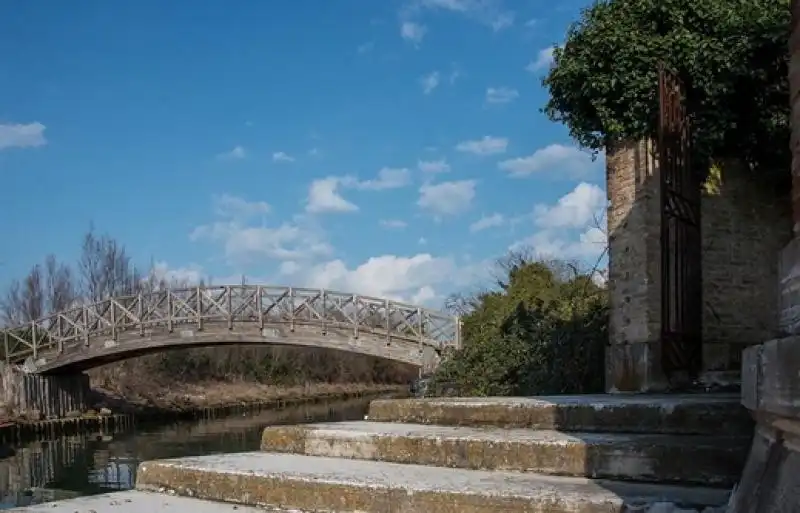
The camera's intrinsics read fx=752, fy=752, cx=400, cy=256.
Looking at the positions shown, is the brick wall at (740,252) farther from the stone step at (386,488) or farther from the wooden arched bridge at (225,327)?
the wooden arched bridge at (225,327)

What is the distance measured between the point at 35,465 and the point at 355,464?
13784mm

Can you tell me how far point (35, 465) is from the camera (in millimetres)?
14852

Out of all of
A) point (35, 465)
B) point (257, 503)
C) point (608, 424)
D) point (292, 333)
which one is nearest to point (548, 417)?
point (608, 424)

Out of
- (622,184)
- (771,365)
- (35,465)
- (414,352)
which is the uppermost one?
(622,184)

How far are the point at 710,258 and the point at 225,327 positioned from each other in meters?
16.5

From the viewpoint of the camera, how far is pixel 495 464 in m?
3.22

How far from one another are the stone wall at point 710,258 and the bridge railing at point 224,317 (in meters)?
11.4

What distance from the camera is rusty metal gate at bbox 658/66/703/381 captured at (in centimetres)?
653

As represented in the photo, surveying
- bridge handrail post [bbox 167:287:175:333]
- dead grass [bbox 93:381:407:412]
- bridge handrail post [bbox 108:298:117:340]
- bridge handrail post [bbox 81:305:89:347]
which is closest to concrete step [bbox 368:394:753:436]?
bridge handrail post [bbox 167:287:175:333]

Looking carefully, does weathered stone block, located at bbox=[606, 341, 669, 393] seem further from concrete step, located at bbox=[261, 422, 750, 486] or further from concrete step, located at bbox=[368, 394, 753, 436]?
concrete step, located at bbox=[261, 422, 750, 486]

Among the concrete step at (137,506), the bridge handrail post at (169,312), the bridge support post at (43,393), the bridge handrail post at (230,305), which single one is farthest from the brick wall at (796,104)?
the bridge support post at (43,393)

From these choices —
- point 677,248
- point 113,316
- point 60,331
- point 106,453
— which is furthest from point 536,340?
point 60,331

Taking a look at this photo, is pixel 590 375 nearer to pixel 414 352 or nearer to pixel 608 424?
pixel 608 424

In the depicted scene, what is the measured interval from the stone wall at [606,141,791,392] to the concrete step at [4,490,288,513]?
477 centimetres
